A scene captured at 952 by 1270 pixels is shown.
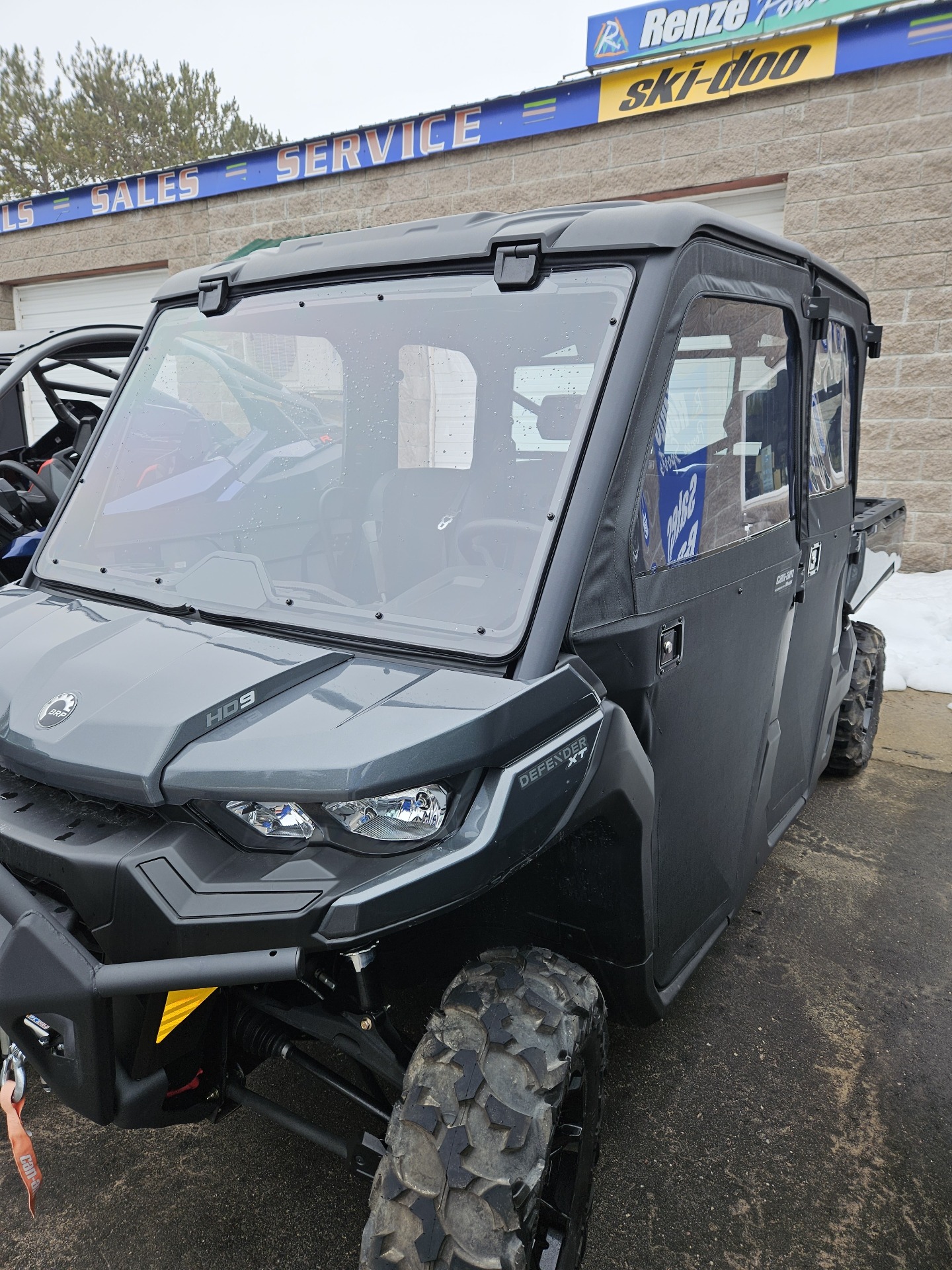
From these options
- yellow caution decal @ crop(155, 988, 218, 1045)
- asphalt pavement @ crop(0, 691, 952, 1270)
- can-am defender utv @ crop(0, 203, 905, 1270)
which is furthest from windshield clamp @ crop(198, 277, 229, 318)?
asphalt pavement @ crop(0, 691, 952, 1270)

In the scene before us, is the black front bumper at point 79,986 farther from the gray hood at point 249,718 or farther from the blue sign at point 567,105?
the blue sign at point 567,105

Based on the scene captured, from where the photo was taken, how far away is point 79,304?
12078mm

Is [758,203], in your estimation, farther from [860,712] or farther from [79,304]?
[79,304]

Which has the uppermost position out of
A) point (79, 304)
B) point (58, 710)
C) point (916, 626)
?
point (79, 304)

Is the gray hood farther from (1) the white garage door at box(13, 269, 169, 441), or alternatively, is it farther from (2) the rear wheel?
(1) the white garage door at box(13, 269, 169, 441)

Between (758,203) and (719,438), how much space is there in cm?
641

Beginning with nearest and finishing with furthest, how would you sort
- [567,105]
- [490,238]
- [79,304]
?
[490,238]
[567,105]
[79,304]

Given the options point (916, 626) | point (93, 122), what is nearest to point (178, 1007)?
point (916, 626)

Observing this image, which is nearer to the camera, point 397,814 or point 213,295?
point 397,814

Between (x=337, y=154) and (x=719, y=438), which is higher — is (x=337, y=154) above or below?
above

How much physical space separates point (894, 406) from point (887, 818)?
13.7ft

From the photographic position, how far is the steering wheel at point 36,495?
4.36m

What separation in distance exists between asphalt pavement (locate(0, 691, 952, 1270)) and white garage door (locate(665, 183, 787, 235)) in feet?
20.4

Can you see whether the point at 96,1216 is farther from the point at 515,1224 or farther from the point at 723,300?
the point at 723,300
